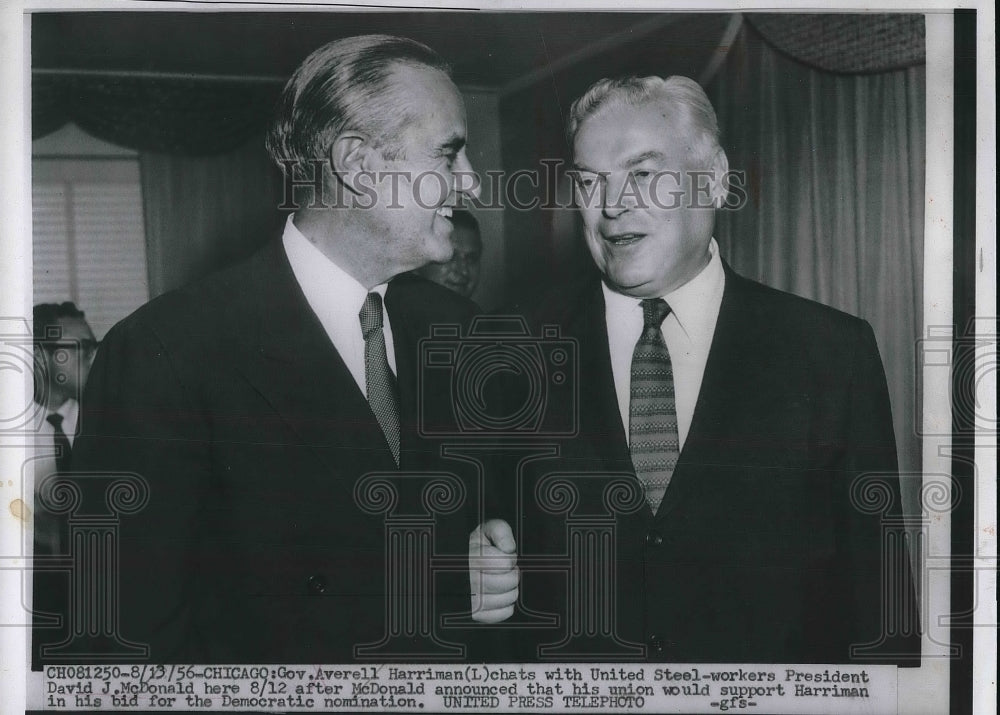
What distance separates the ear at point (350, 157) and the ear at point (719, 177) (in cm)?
59

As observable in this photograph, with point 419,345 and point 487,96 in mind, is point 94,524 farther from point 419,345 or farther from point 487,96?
point 487,96

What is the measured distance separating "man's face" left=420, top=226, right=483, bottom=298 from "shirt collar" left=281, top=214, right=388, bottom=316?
0.46 feet

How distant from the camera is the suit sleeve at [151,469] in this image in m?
1.50

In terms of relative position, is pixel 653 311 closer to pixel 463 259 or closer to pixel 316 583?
pixel 463 259

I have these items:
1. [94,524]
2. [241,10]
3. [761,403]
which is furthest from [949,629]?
[241,10]

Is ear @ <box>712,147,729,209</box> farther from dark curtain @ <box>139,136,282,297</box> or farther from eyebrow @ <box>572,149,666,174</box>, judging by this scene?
dark curtain @ <box>139,136,282,297</box>

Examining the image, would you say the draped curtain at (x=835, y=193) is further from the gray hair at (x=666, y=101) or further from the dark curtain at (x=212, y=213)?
the dark curtain at (x=212, y=213)

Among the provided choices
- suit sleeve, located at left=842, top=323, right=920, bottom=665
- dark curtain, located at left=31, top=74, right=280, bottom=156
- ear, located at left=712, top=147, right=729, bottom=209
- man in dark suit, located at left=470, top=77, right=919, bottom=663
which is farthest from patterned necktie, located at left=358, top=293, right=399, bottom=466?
suit sleeve, located at left=842, top=323, right=920, bottom=665

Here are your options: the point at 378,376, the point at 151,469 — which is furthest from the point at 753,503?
the point at 151,469

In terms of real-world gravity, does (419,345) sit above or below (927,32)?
below

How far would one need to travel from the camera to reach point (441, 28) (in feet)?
4.97

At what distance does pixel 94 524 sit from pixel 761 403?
116 cm

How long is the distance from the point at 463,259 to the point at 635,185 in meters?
0.32
